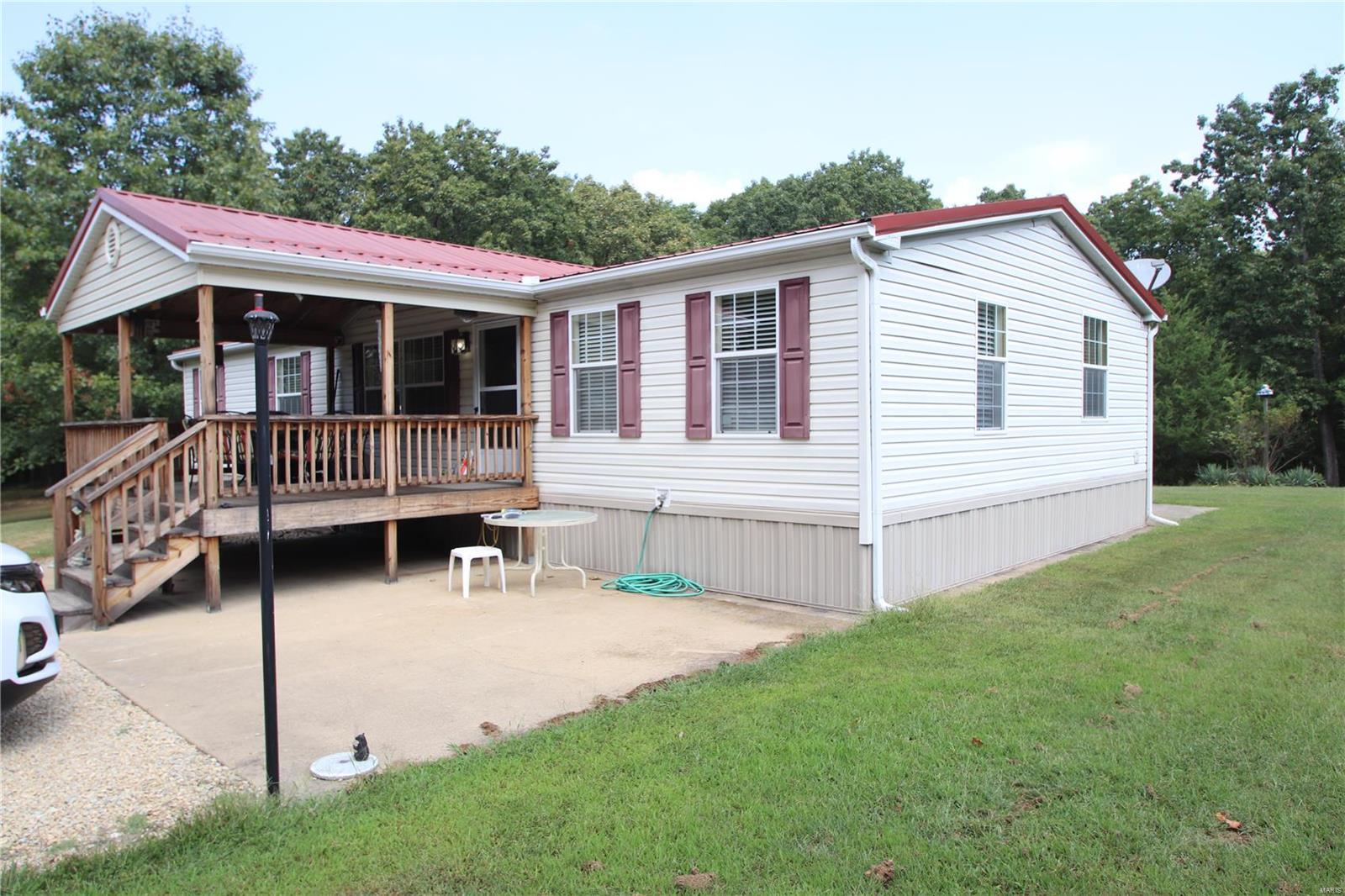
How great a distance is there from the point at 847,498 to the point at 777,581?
1107 mm

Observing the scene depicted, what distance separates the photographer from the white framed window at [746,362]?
25.8ft

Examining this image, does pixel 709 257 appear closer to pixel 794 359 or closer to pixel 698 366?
pixel 698 366

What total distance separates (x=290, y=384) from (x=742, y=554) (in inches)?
395

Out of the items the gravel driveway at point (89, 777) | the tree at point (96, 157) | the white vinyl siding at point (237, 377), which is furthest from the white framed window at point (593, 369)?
the tree at point (96, 157)

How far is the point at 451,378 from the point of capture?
11539 mm

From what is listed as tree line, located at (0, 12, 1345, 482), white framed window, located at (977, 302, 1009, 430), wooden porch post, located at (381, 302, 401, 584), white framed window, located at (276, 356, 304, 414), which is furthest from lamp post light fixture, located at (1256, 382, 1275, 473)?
white framed window, located at (276, 356, 304, 414)

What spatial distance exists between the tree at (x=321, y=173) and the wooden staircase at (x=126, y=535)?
19.5m

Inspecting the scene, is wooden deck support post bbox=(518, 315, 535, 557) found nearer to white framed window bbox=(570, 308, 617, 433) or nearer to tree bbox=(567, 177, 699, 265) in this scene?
white framed window bbox=(570, 308, 617, 433)

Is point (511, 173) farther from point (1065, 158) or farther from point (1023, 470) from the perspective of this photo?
point (1065, 158)

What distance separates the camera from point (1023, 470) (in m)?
9.64

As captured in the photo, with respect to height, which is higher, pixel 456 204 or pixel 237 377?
pixel 456 204

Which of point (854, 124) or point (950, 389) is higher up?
point (854, 124)

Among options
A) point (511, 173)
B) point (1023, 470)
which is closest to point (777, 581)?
point (1023, 470)

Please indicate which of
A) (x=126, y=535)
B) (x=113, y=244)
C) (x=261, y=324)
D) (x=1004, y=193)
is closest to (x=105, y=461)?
(x=126, y=535)
